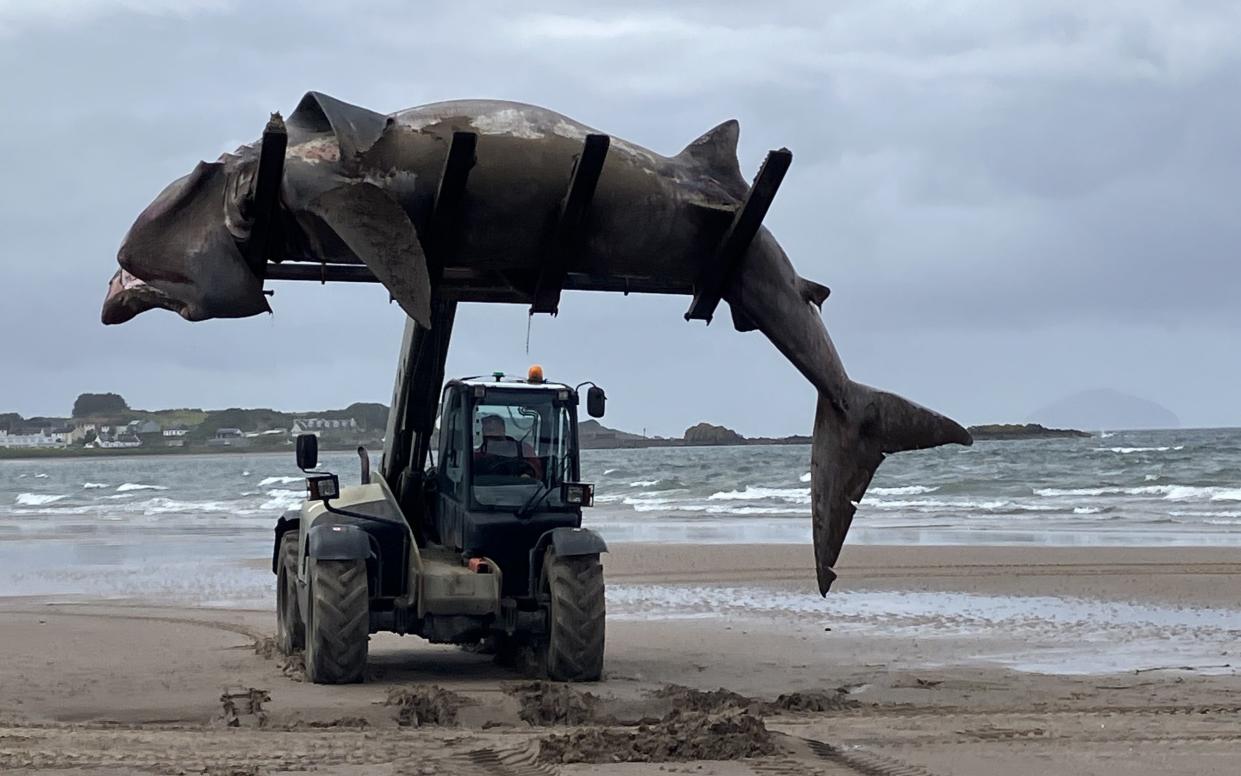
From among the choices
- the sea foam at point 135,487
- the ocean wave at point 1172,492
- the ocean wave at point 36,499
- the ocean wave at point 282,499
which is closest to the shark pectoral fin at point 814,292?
the ocean wave at point 1172,492

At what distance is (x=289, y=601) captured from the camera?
11.1 m

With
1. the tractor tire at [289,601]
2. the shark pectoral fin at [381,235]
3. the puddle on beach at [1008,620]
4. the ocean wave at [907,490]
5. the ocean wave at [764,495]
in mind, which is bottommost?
the puddle on beach at [1008,620]

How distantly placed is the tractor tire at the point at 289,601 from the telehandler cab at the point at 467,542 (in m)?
0.03

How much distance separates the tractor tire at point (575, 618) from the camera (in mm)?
9445

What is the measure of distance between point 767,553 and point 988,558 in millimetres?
3173

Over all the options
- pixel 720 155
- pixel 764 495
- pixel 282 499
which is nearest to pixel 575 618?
pixel 720 155

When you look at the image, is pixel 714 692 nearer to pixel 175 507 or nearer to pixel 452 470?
pixel 452 470

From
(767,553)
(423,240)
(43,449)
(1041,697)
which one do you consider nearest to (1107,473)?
(767,553)

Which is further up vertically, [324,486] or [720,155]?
[720,155]

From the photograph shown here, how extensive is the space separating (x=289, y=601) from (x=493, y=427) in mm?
2230

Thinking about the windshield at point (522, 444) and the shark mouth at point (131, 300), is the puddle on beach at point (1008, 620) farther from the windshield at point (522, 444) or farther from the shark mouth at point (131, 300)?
A: the shark mouth at point (131, 300)

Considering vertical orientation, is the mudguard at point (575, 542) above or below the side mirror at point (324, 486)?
below

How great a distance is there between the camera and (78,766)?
22.7 ft

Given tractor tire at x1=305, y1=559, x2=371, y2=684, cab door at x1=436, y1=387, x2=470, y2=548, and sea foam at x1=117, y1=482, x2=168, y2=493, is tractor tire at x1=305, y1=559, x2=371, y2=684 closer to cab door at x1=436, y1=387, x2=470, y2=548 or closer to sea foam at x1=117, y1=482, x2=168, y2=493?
cab door at x1=436, y1=387, x2=470, y2=548
